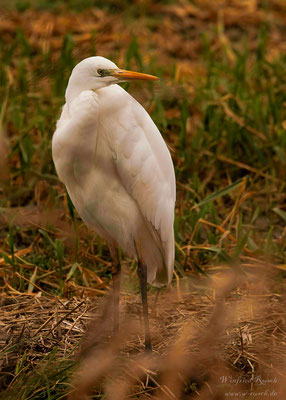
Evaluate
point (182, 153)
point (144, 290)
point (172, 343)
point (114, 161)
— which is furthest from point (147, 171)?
point (182, 153)

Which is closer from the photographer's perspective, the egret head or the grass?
the egret head

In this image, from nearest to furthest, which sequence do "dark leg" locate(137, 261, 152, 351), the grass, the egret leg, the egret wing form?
the egret wing, "dark leg" locate(137, 261, 152, 351), the egret leg, the grass

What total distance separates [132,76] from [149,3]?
399 cm

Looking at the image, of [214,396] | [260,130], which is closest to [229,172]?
[260,130]

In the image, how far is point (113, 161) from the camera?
2297mm

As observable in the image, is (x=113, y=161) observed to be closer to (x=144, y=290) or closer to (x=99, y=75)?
(x=99, y=75)

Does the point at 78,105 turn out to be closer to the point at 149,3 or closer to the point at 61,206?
the point at 61,206

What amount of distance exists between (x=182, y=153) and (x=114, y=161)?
156 centimetres

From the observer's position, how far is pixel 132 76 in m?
2.18

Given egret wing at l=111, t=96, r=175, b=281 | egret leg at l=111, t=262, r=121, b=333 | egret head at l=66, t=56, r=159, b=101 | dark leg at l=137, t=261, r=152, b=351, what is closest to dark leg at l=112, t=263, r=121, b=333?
egret leg at l=111, t=262, r=121, b=333

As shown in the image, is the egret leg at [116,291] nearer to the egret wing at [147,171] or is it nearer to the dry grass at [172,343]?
the dry grass at [172,343]

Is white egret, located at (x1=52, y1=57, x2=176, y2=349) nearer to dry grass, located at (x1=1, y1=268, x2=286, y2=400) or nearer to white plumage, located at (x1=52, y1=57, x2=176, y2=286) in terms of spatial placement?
white plumage, located at (x1=52, y1=57, x2=176, y2=286)

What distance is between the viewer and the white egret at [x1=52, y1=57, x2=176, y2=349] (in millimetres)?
2174

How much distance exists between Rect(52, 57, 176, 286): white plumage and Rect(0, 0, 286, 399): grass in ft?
0.48
